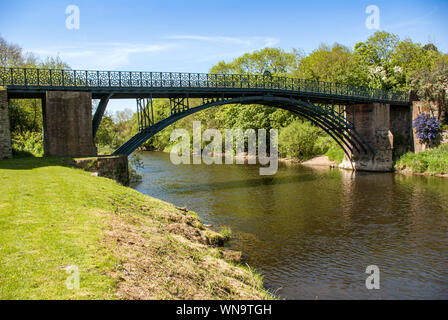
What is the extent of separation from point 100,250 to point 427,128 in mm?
42127

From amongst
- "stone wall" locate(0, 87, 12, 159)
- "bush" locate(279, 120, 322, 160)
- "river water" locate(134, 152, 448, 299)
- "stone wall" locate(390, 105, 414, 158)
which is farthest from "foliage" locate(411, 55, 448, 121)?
"stone wall" locate(0, 87, 12, 159)

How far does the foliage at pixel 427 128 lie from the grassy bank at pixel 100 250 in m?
35.4

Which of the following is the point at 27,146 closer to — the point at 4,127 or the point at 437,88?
the point at 4,127

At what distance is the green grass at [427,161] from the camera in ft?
123

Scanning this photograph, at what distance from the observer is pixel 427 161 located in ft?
128

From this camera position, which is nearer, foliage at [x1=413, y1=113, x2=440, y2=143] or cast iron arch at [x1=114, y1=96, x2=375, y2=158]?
cast iron arch at [x1=114, y1=96, x2=375, y2=158]

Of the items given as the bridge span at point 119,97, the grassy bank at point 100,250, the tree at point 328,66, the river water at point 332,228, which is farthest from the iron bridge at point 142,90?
the tree at point 328,66

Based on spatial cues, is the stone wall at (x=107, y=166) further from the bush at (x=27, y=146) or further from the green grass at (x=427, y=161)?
the green grass at (x=427, y=161)

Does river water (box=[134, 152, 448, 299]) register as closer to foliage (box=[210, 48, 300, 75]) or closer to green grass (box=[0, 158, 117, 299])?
green grass (box=[0, 158, 117, 299])

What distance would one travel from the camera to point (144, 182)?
33000 mm

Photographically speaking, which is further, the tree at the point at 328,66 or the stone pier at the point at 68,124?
the tree at the point at 328,66

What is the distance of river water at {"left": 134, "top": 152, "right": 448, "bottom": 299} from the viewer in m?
12.3

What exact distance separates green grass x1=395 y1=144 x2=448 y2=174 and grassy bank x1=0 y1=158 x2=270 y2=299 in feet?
102

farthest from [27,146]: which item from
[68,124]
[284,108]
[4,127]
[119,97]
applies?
[284,108]
